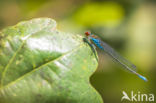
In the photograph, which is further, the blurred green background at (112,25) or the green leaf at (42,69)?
the blurred green background at (112,25)

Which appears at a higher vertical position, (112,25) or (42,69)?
(42,69)

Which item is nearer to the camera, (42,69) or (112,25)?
(42,69)

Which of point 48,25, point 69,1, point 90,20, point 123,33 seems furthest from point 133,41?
point 48,25

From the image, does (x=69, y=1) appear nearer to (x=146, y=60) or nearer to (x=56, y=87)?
(x=146, y=60)

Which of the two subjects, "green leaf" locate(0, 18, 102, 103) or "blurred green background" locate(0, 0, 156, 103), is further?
"blurred green background" locate(0, 0, 156, 103)
